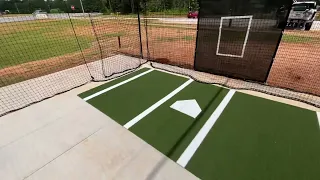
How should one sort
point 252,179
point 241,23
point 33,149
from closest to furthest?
point 252,179 < point 33,149 < point 241,23

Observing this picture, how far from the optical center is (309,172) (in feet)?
7.98

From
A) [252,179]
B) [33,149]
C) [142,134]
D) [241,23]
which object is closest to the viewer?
[252,179]

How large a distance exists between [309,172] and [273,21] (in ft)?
11.0

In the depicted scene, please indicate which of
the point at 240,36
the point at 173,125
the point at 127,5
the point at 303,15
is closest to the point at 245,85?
the point at 240,36

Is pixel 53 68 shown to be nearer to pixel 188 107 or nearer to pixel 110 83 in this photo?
pixel 110 83

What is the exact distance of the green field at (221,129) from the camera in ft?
8.30

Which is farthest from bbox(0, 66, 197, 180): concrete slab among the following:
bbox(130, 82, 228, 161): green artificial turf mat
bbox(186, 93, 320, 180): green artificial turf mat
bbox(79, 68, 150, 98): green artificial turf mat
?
bbox(79, 68, 150, 98): green artificial turf mat

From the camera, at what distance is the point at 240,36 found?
4.71 m

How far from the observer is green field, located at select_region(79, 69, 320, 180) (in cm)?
253

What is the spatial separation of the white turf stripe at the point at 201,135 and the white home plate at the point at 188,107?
34cm

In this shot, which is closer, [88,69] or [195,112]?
[195,112]

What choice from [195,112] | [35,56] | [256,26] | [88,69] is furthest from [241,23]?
[35,56]

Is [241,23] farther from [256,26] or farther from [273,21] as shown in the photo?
[273,21]

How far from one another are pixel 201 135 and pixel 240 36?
3.17 m
